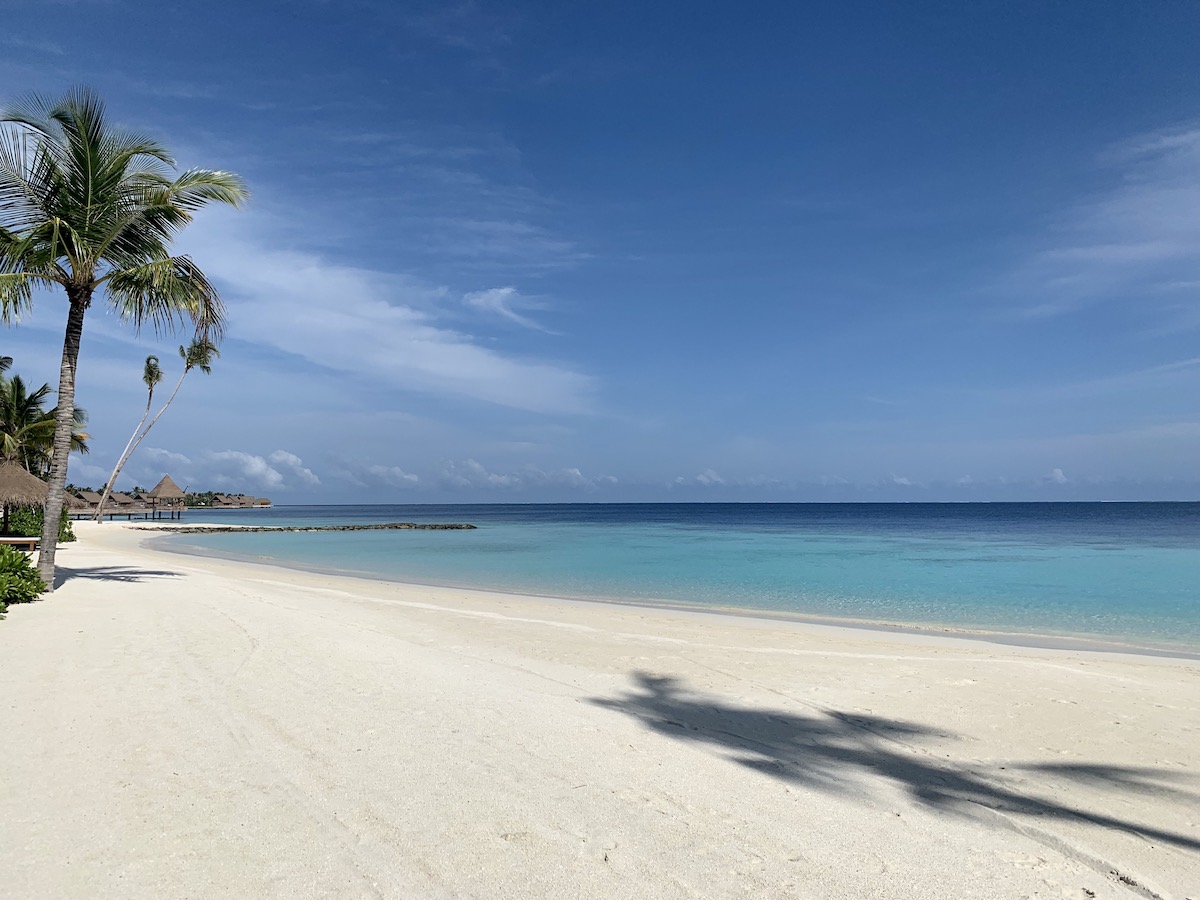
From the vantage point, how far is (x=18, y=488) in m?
20.1

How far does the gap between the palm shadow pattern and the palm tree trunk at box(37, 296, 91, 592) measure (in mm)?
10484

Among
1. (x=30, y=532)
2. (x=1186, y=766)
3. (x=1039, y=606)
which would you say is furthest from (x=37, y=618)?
(x=30, y=532)

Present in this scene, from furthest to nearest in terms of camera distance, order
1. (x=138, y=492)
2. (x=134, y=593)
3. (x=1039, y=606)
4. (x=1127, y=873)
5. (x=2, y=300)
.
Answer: (x=138, y=492)
(x=1039, y=606)
(x=134, y=593)
(x=2, y=300)
(x=1127, y=873)

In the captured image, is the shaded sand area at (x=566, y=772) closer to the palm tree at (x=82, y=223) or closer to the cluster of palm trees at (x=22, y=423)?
the palm tree at (x=82, y=223)

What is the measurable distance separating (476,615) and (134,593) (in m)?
5.86

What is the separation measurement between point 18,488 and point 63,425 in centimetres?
1123

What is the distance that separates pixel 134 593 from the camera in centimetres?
1219

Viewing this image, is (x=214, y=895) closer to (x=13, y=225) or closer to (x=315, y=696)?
(x=315, y=696)

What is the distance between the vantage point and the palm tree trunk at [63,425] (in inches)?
462

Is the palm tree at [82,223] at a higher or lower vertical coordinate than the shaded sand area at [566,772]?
higher

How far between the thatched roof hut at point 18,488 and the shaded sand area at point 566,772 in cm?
1416

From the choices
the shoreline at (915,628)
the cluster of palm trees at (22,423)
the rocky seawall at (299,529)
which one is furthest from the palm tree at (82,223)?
the rocky seawall at (299,529)

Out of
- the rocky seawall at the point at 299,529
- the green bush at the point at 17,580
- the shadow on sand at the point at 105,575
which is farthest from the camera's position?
the rocky seawall at the point at 299,529

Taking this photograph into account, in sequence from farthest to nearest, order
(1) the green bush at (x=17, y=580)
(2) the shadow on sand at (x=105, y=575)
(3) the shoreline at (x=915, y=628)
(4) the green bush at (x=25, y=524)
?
(4) the green bush at (x=25, y=524), (2) the shadow on sand at (x=105, y=575), (3) the shoreline at (x=915, y=628), (1) the green bush at (x=17, y=580)
